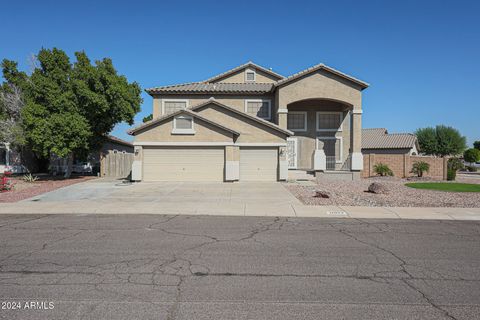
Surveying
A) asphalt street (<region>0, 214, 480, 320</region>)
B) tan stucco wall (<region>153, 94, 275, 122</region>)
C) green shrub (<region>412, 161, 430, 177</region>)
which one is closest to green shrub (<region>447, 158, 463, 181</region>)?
green shrub (<region>412, 161, 430, 177</region>)

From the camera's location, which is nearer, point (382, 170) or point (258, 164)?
point (258, 164)

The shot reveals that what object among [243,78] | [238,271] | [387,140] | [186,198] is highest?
[243,78]

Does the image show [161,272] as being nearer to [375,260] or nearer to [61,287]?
[61,287]

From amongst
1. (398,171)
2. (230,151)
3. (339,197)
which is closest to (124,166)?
(230,151)

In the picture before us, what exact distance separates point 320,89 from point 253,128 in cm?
619

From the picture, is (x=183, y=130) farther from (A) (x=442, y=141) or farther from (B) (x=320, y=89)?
(A) (x=442, y=141)

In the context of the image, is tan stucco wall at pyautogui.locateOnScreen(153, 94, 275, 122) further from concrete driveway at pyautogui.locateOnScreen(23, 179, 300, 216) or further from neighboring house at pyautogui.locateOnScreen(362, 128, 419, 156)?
neighboring house at pyautogui.locateOnScreen(362, 128, 419, 156)

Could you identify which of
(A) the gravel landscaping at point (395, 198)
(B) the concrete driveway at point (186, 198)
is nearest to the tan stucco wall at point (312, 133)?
(B) the concrete driveway at point (186, 198)

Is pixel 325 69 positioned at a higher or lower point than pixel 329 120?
higher

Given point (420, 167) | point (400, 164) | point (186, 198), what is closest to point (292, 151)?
point (400, 164)

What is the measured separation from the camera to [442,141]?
195 ft

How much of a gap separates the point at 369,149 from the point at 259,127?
30854mm

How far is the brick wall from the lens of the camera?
28469 millimetres

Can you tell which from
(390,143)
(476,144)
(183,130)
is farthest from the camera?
(476,144)
